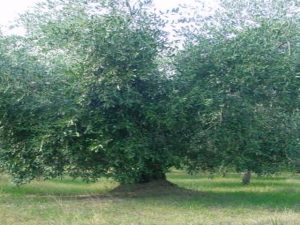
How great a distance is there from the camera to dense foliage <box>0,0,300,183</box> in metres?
15.5

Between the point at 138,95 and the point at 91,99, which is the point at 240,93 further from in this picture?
the point at 91,99

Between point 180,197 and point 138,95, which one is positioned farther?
point 180,197

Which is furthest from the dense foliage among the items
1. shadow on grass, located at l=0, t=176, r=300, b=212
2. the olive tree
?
shadow on grass, located at l=0, t=176, r=300, b=212

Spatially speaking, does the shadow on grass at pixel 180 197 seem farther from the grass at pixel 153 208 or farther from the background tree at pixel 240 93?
the background tree at pixel 240 93

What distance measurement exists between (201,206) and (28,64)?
Answer: 6.52 m

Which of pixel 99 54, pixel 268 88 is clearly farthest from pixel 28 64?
pixel 268 88

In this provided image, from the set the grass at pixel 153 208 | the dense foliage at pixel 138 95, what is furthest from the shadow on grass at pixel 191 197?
the dense foliage at pixel 138 95

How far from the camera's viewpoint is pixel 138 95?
51.9 ft

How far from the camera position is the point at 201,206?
49.4ft

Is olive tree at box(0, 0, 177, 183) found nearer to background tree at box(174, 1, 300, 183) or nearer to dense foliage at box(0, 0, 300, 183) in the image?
dense foliage at box(0, 0, 300, 183)

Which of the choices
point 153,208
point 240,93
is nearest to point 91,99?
point 153,208

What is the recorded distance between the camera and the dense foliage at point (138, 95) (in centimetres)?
1554

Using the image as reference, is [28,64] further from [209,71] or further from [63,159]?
[209,71]

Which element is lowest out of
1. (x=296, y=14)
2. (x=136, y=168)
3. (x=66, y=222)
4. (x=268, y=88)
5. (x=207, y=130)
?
(x=66, y=222)
